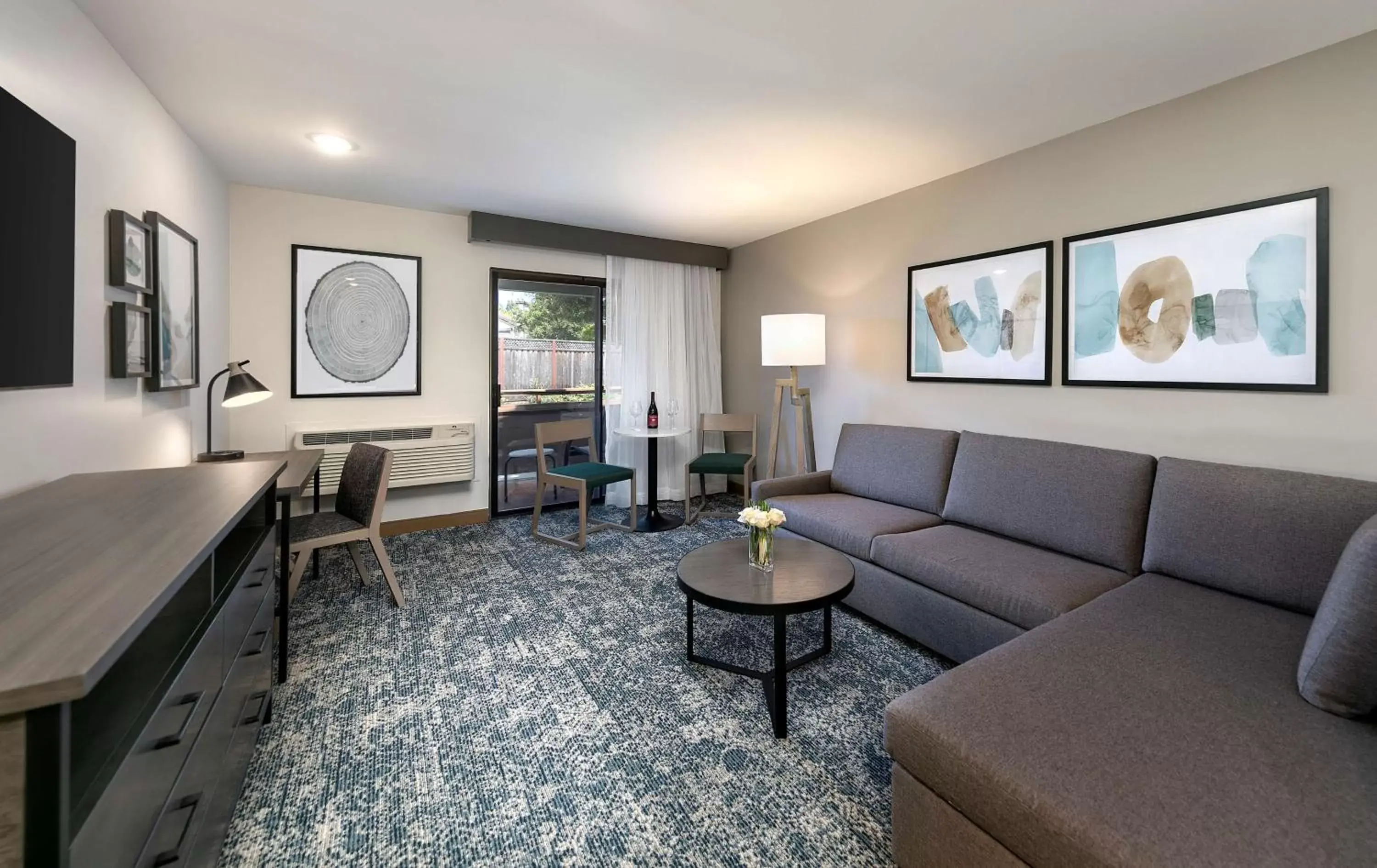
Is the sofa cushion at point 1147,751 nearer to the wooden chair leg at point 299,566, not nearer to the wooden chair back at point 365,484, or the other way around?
the wooden chair back at point 365,484

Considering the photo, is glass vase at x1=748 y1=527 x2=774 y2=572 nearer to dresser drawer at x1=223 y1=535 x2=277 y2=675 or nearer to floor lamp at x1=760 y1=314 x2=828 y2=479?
dresser drawer at x1=223 y1=535 x2=277 y2=675

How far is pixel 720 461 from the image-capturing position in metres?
4.67

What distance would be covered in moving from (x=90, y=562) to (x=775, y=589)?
182cm

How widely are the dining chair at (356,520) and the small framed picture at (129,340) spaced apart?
90cm

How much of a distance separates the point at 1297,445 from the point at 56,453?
4.27m

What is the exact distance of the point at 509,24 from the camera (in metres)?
1.96

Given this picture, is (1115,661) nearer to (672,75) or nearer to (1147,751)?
(1147,751)

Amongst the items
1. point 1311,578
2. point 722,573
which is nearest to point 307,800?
point 722,573

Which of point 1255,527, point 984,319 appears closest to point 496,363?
point 984,319

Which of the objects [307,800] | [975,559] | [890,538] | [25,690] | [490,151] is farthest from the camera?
[490,151]

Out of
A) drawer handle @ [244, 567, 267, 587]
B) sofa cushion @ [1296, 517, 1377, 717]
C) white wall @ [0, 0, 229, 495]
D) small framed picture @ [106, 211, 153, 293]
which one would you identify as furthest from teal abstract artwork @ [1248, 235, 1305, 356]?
small framed picture @ [106, 211, 153, 293]

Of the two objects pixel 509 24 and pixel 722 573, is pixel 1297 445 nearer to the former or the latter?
pixel 722 573

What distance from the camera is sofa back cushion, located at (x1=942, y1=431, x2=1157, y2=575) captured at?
7.66 feet

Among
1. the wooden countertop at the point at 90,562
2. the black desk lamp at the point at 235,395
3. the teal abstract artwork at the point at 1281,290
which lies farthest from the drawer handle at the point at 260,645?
the teal abstract artwork at the point at 1281,290
